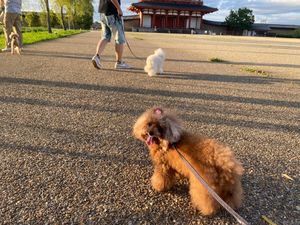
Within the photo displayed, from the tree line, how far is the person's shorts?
3002cm

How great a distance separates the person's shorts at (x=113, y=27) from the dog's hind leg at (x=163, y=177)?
5.04 meters

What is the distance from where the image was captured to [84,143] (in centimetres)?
302

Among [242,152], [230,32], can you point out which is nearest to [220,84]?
[242,152]

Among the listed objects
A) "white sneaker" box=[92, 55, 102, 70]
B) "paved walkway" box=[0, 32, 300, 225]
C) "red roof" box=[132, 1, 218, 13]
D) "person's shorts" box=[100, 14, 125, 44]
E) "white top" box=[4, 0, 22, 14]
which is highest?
"red roof" box=[132, 1, 218, 13]

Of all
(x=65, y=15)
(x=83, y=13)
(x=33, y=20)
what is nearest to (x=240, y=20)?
(x=83, y=13)

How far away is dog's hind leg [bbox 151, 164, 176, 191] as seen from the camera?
2180mm

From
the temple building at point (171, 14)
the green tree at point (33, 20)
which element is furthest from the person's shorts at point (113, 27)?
the temple building at point (171, 14)

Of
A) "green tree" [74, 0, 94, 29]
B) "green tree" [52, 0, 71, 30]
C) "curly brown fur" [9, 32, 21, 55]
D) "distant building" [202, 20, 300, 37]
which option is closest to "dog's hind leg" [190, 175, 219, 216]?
"curly brown fur" [9, 32, 21, 55]

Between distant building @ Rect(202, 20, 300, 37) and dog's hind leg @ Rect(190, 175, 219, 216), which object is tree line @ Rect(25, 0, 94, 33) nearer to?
distant building @ Rect(202, 20, 300, 37)

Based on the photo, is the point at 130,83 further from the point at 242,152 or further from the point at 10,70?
the point at 242,152

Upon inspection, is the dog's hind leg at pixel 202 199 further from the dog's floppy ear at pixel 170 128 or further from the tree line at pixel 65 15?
the tree line at pixel 65 15

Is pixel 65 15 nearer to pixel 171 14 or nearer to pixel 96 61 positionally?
pixel 171 14

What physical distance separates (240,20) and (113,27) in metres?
65.6

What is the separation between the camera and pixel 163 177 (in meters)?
2.20
